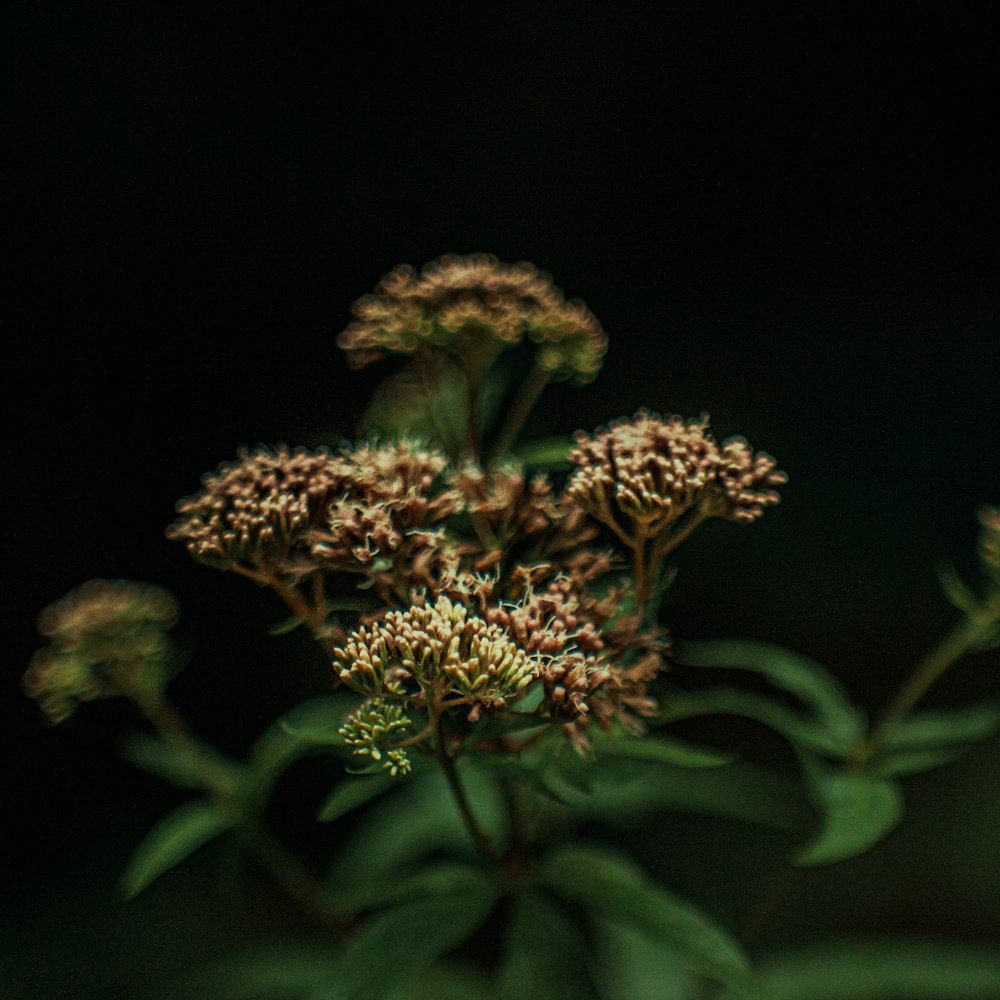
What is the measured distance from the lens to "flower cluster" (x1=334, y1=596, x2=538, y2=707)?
63.4 inches

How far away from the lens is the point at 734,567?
4.80m

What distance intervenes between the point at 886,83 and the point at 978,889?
3.71 m

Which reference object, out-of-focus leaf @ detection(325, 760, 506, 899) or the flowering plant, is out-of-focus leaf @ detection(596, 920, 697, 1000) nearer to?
the flowering plant

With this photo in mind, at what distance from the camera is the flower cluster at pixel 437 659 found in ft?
5.28

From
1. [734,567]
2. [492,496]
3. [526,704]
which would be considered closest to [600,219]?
[734,567]

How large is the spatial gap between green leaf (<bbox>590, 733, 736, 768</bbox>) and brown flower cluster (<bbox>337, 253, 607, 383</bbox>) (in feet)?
2.83

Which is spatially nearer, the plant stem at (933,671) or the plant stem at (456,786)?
the plant stem at (456,786)

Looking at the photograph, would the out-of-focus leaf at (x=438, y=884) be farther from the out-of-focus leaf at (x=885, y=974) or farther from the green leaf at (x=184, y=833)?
the out-of-focus leaf at (x=885, y=974)

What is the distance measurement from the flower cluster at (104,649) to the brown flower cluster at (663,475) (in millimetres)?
1240

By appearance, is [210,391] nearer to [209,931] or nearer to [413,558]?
[209,931]

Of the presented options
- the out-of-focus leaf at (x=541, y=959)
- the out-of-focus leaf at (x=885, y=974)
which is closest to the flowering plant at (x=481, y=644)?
the out-of-focus leaf at (x=541, y=959)

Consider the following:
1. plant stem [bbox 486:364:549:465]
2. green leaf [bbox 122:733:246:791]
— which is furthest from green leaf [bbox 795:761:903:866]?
green leaf [bbox 122:733:246:791]

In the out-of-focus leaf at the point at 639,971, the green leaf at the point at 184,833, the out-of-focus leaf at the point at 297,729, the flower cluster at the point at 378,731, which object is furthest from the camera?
the out-of-focus leaf at the point at 639,971

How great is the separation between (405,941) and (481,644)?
651mm
